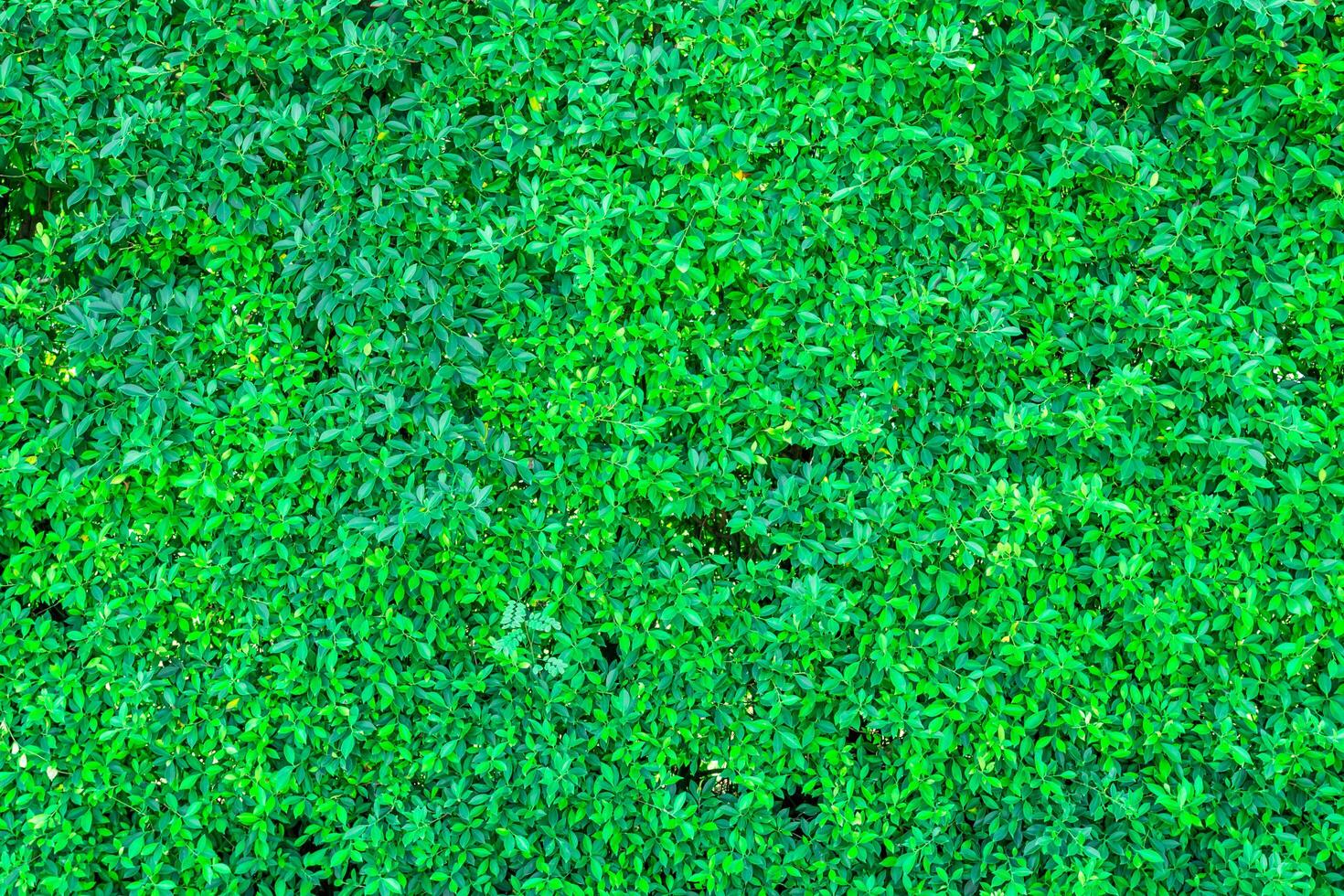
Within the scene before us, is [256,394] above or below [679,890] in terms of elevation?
above

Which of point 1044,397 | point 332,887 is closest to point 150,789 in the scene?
point 332,887

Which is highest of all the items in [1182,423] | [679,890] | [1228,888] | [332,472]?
[1182,423]

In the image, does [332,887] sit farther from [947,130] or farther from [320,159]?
[947,130]

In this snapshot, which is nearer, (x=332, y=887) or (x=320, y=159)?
(x=320, y=159)

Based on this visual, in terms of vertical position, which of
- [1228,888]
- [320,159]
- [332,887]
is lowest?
[332,887]

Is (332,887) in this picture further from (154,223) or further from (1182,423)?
(1182,423)

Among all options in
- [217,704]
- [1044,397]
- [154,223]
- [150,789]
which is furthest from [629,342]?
[150,789]
